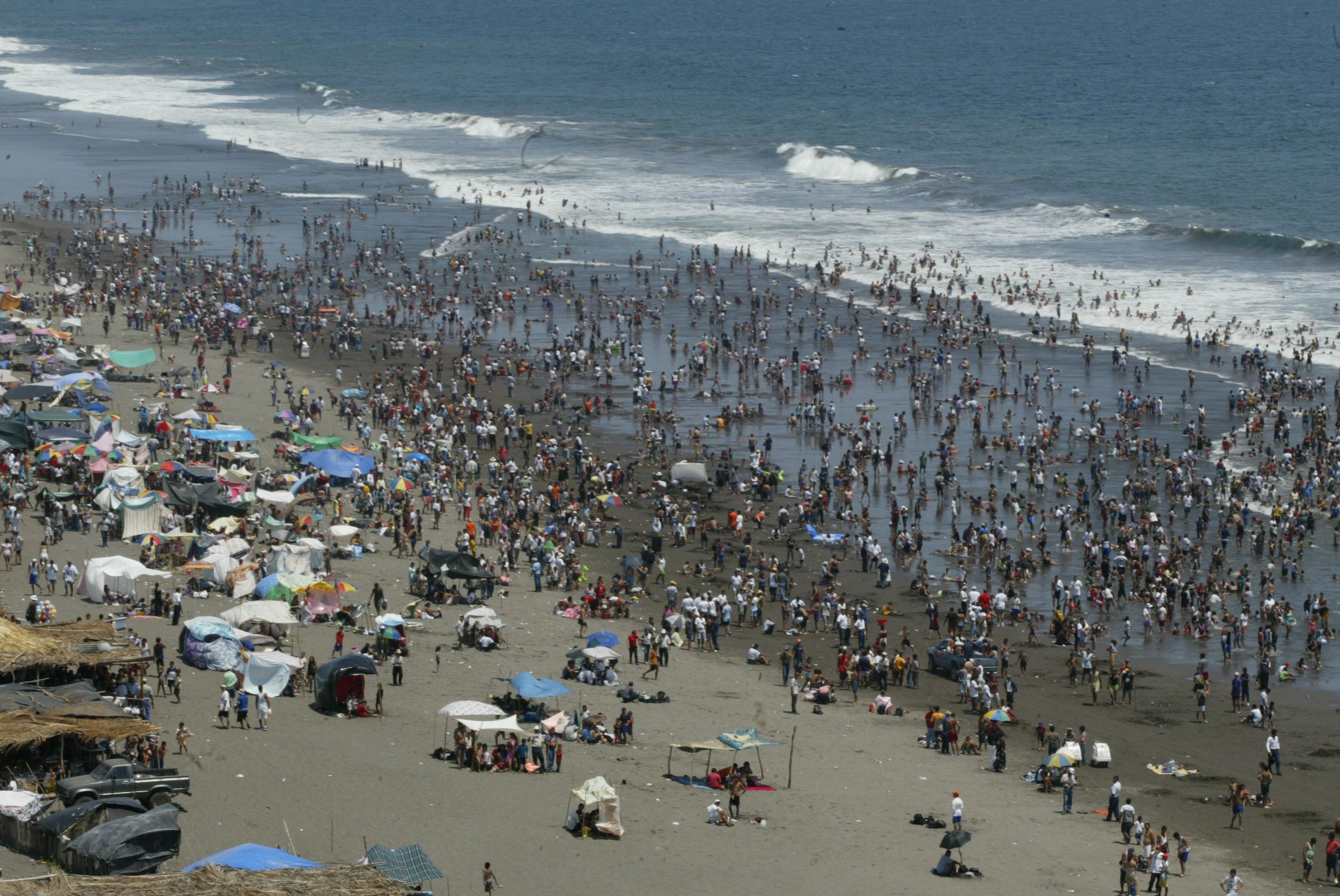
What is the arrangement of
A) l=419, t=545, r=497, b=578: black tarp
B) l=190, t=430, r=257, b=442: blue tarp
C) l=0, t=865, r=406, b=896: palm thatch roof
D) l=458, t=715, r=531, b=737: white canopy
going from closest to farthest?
l=0, t=865, r=406, b=896: palm thatch roof
l=458, t=715, r=531, b=737: white canopy
l=419, t=545, r=497, b=578: black tarp
l=190, t=430, r=257, b=442: blue tarp

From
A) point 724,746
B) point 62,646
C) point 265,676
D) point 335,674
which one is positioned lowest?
point 724,746

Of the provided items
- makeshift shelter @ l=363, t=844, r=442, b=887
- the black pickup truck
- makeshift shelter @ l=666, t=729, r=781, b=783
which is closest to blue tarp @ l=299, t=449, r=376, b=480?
makeshift shelter @ l=666, t=729, r=781, b=783

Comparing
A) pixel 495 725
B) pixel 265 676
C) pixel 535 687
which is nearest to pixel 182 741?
pixel 265 676

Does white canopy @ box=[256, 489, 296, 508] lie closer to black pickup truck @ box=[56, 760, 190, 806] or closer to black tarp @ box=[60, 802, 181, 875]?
black pickup truck @ box=[56, 760, 190, 806]

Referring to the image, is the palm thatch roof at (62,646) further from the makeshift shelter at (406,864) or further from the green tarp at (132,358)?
the green tarp at (132,358)

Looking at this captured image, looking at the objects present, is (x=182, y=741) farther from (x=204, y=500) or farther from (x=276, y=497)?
(x=276, y=497)

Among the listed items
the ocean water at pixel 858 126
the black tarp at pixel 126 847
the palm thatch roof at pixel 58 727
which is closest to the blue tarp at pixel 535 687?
the palm thatch roof at pixel 58 727

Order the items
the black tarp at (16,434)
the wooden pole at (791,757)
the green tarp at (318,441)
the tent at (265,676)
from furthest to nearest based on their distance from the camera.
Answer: the green tarp at (318,441) < the black tarp at (16,434) < the tent at (265,676) < the wooden pole at (791,757)
